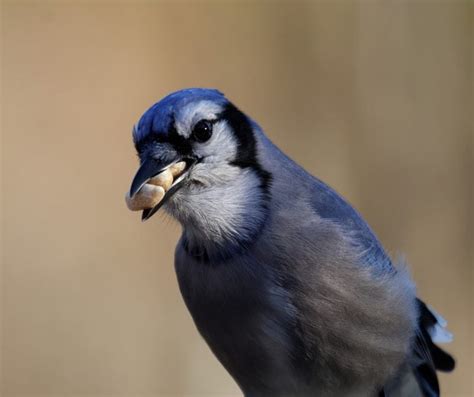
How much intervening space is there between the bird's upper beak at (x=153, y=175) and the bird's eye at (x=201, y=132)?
41mm

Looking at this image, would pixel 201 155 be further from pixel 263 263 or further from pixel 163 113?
pixel 263 263

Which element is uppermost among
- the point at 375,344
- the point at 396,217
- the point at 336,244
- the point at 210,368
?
the point at 336,244

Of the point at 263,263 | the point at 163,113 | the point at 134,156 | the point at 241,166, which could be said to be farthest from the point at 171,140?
the point at 134,156

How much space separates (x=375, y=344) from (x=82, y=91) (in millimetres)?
1851

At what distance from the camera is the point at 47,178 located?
3.22 meters

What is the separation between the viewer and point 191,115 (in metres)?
1.66

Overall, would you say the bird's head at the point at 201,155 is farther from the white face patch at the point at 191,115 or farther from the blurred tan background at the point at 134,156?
the blurred tan background at the point at 134,156

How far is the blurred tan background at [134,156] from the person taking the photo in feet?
10.4

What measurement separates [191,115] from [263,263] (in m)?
0.31

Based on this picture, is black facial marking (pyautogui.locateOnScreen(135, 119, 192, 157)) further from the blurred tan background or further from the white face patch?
the blurred tan background

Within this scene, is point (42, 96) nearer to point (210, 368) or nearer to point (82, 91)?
point (82, 91)

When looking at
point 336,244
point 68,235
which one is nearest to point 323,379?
point 336,244

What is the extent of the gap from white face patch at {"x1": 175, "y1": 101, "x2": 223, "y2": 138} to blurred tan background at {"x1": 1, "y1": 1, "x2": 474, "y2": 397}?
141 centimetres

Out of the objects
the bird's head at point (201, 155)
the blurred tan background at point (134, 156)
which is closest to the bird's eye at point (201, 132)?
the bird's head at point (201, 155)
